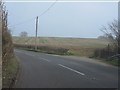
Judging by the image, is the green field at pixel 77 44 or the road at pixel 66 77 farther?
the green field at pixel 77 44

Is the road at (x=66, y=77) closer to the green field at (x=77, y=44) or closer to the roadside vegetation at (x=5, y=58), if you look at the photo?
the roadside vegetation at (x=5, y=58)

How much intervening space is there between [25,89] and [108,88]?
316 cm

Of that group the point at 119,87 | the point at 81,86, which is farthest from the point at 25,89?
the point at 119,87

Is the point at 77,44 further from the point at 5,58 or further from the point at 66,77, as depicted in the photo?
the point at 5,58

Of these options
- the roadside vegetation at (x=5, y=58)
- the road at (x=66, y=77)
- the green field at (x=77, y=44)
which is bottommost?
the green field at (x=77, y=44)

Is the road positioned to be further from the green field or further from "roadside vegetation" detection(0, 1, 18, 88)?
the green field

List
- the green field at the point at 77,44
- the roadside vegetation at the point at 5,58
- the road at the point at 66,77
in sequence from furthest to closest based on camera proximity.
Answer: the green field at the point at 77,44, the road at the point at 66,77, the roadside vegetation at the point at 5,58

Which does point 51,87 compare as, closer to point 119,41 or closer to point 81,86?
point 81,86

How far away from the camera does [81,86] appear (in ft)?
45.4

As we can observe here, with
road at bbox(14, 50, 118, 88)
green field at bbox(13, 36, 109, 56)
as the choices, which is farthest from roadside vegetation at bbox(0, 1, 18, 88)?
green field at bbox(13, 36, 109, 56)

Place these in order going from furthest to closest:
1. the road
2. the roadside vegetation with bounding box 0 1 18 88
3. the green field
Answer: the green field, the road, the roadside vegetation with bounding box 0 1 18 88

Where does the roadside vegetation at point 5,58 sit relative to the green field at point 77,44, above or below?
above

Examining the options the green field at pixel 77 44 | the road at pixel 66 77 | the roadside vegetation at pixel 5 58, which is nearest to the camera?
the roadside vegetation at pixel 5 58

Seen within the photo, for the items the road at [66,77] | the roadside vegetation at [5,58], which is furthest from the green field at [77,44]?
the roadside vegetation at [5,58]
